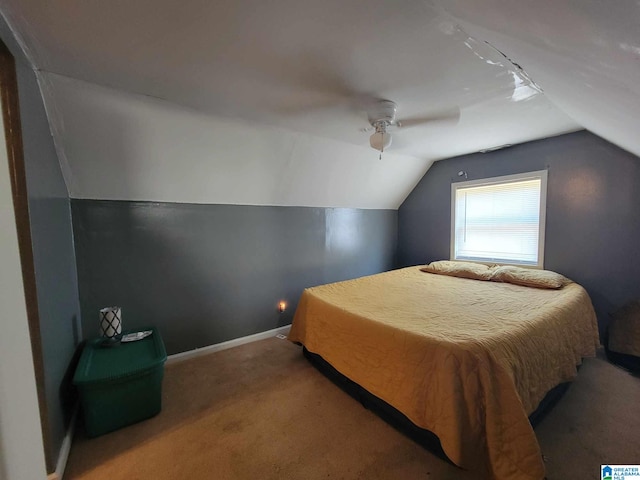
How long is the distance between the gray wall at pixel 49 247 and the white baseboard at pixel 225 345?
89 cm

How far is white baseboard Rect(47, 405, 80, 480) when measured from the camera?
1.39 meters

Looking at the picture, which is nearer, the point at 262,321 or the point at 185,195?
the point at 185,195

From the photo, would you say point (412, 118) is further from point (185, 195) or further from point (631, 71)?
point (185, 195)

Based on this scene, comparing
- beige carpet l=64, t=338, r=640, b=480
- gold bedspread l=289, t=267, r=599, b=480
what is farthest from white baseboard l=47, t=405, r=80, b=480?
gold bedspread l=289, t=267, r=599, b=480

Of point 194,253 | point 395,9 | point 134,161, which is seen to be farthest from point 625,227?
point 134,161

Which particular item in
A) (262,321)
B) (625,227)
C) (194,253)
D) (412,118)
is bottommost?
(262,321)

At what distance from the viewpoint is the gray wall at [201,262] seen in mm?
2332

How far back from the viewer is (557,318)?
1.92 metres

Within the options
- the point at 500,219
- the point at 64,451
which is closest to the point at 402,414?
the point at 64,451

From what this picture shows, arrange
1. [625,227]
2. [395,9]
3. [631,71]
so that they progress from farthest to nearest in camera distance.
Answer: [625,227]
[395,9]
[631,71]

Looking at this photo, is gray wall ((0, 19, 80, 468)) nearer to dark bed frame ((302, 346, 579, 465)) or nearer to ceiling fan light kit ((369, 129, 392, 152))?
dark bed frame ((302, 346, 579, 465))

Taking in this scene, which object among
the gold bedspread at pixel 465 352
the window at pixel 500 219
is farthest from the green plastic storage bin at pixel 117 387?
the window at pixel 500 219

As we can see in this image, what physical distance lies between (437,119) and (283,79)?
1.43m

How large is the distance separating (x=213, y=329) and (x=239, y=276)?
2.00 ft
